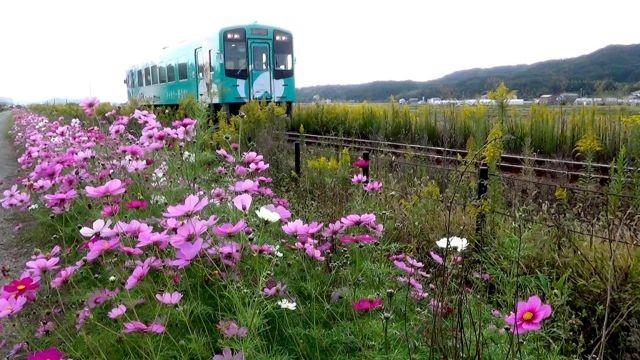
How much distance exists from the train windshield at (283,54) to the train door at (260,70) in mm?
284

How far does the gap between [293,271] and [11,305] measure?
1138mm

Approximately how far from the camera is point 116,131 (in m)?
3.80

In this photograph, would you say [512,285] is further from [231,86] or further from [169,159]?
[231,86]

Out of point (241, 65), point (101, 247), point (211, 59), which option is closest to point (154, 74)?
point (211, 59)

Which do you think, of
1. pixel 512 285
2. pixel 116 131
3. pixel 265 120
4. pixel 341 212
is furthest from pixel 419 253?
pixel 265 120

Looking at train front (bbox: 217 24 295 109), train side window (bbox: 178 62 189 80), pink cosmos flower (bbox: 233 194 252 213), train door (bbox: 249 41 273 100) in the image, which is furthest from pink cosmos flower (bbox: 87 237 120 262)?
train side window (bbox: 178 62 189 80)

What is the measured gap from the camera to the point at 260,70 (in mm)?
15203

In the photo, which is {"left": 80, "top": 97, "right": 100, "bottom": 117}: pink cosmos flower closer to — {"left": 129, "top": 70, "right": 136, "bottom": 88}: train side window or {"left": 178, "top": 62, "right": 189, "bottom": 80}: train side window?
{"left": 178, "top": 62, "right": 189, "bottom": 80}: train side window

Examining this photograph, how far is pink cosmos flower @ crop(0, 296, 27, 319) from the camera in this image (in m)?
1.71

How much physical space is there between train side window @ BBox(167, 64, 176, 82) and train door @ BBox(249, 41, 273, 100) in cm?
423

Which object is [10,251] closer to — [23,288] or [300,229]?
[23,288]

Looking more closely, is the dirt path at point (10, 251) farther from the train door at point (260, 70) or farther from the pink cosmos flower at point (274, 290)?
the train door at point (260, 70)

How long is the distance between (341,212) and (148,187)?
4.76 ft

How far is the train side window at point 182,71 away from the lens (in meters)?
16.9
